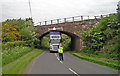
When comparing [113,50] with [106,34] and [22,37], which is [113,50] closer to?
[106,34]

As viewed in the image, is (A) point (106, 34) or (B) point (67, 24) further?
(B) point (67, 24)

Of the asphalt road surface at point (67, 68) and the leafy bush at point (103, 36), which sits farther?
the leafy bush at point (103, 36)

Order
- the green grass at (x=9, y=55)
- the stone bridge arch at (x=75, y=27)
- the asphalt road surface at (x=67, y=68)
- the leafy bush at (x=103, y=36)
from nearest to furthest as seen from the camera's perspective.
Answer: the asphalt road surface at (x=67, y=68) → the green grass at (x=9, y=55) → the leafy bush at (x=103, y=36) → the stone bridge arch at (x=75, y=27)

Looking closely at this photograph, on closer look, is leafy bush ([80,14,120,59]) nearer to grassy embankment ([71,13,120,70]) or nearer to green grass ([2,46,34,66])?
grassy embankment ([71,13,120,70])

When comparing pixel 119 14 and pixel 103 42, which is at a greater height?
pixel 119 14

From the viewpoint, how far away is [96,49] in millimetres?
23469

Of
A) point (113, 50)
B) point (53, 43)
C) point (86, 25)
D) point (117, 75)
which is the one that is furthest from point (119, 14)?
point (53, 43)

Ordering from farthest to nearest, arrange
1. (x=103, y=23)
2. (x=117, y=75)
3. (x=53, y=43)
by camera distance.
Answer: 1. (x=53, y=43)
2. (x=103, y=23)
3. (x=117, y=75)

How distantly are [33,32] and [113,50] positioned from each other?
2356 cm

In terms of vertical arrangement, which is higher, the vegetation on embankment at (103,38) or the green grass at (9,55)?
the vegetation on embankment at (103,38)

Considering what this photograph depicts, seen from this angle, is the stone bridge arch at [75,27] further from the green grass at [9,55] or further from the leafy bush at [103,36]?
the green grass at [9,55]

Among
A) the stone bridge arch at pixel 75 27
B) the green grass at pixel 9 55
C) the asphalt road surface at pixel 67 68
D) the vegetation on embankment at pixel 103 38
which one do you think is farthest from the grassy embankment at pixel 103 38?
the green grass at pixel 9 55

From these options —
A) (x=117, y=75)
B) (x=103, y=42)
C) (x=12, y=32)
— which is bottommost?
(x=117, y=75)

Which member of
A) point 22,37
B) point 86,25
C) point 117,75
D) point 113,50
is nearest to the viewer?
point 117,75
